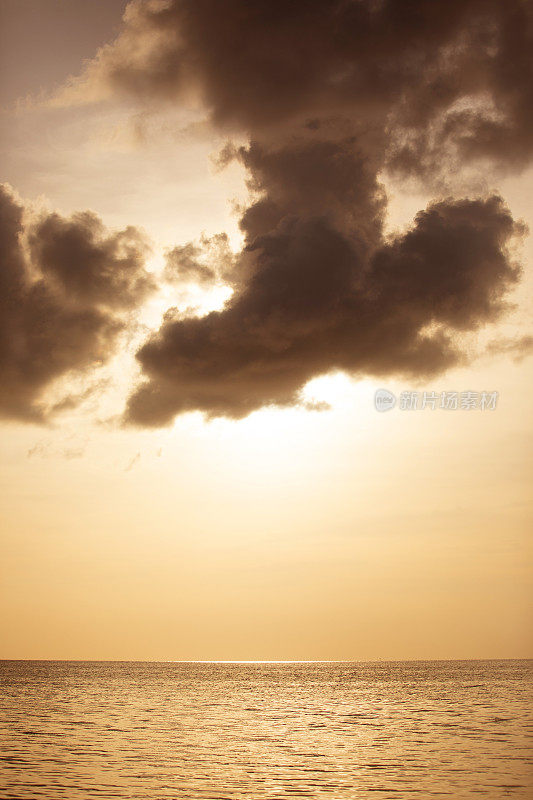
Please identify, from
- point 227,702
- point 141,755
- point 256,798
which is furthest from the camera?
point 227,702

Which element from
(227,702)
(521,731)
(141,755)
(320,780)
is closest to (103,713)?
(227,702)

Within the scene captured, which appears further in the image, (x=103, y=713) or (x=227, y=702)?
(x=227, y=702)

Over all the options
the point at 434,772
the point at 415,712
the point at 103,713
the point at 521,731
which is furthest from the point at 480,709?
the point at 434,772

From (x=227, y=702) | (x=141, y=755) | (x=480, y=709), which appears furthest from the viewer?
(x=227, y=702)

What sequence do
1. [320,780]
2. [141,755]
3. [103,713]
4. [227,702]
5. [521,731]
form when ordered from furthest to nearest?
1. [227,702]
2. [103,713]
3. [521,731]
4. [141,755]
5. [320,780]

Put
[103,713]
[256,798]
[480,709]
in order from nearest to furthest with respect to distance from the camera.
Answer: [256,798], [103,713], [480,709]

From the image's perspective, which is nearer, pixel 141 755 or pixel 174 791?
pixel 174 791

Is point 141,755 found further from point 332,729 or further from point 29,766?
point 332,729

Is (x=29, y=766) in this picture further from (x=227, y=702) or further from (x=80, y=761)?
(x=227, y=702)

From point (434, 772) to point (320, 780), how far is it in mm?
5885

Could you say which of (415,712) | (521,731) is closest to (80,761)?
(521,731)

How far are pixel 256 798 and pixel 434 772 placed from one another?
10544 mm

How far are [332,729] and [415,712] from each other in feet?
63.4

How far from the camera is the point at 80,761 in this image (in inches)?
1533
